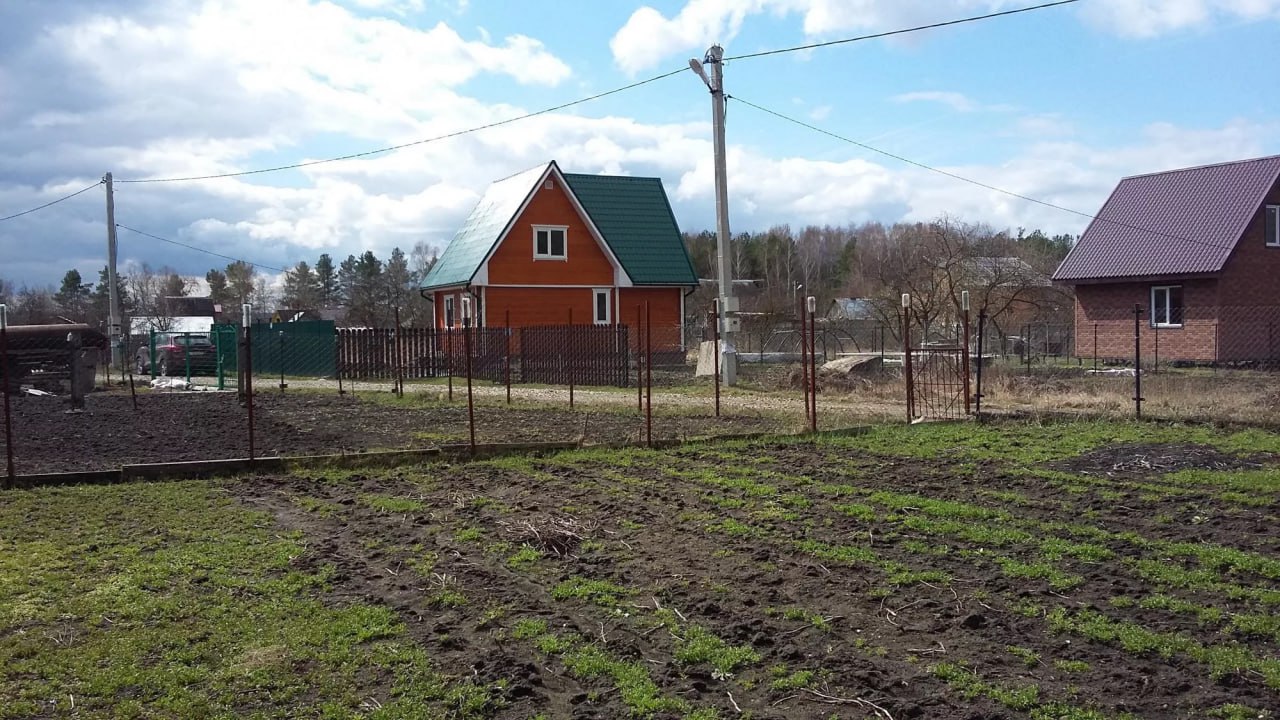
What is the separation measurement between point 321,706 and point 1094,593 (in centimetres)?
433

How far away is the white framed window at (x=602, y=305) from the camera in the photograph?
1367 inches

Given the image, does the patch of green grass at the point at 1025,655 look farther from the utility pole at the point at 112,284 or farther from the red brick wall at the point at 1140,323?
the utility pole at the point at 112,284

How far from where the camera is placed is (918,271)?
4188cm

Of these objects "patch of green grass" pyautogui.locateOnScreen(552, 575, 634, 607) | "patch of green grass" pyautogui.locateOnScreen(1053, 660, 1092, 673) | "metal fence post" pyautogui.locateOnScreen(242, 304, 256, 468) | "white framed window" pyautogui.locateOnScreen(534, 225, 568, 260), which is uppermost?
"white framed window" pyautogui.locateOnScreen(534, 225, 568, 260)

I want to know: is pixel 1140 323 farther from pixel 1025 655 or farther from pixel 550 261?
pixel 1025 655

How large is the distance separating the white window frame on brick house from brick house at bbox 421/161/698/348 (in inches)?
594

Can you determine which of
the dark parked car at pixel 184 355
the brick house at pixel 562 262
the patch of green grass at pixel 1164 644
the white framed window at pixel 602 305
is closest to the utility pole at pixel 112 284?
the dark parked car at pixel 184 355

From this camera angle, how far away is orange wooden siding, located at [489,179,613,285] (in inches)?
1313

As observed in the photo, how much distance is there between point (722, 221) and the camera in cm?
2214

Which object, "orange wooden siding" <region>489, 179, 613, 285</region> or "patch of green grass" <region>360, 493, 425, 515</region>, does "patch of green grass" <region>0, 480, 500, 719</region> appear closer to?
"patch of green grass" <region>360, 493, 425, 515</region>

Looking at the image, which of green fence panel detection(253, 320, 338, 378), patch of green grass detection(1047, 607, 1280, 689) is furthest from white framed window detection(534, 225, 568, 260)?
patch of green grass detection(1047, 607, 1280, 689)

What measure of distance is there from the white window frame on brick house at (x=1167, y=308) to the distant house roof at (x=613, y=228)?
15078 mm

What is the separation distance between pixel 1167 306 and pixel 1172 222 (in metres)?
3.09

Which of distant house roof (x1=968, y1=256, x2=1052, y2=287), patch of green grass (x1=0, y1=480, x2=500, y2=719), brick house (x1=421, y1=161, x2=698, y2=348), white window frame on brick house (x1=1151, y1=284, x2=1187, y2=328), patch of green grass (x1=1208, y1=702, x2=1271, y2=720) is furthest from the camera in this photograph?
distant house roof (x1=968, y1=256, x2=1052, y2=287)
